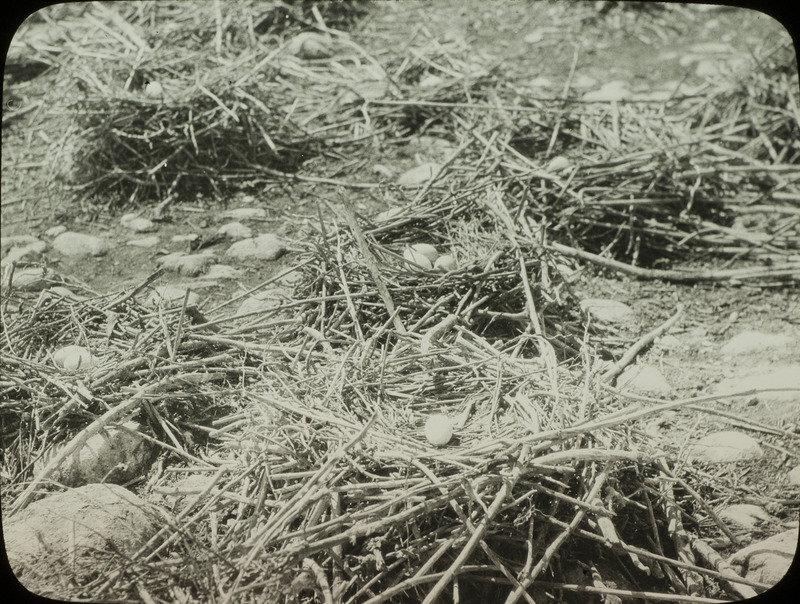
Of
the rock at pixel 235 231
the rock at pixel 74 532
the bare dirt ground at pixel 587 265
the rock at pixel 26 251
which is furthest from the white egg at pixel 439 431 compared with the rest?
the rock at pixel 26 251

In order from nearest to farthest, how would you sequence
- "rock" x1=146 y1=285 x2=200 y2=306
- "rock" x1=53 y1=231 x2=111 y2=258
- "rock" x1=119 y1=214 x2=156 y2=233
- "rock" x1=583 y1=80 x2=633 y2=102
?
"rock" x1=146 y1=285 x2=200 y2=306 → "rock" x1=53 y1=231 x2=111 y2=258 → "rock" x1=119 y1=214 x2=156 y2=233 → "rock" x1=583 y1=80 x2=633 y2=102

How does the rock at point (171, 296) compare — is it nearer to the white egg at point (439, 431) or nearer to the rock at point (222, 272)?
the rock at point (222, 272)

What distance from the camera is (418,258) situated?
202 cm

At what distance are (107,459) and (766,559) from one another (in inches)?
53.2

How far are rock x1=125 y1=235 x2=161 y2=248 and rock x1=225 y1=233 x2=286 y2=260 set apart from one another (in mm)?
264

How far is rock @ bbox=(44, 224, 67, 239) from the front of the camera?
7.83 feet

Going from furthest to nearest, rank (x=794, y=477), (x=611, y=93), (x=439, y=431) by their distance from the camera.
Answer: (x=611, y=93) < (x=794, y=477) < (x=439, y=431)

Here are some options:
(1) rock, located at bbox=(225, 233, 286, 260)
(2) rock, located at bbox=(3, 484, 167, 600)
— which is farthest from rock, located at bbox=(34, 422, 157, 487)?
(1) rock, located at bbox=(225, 233, 286, 260)

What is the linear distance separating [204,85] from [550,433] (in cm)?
→ 205

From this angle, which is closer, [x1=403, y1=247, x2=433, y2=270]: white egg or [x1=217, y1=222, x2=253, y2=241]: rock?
[x1=403, y1=247, x2=433, y2=270]: white egg

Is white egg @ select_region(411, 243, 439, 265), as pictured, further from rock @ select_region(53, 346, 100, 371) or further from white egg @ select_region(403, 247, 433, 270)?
rock @ select_region(53, 346, 100, 371)

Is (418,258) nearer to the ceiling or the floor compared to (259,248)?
nearer to the ceiling

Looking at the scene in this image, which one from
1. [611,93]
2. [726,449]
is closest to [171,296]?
[726,449]

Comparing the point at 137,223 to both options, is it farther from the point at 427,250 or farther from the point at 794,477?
the point at 794,477
